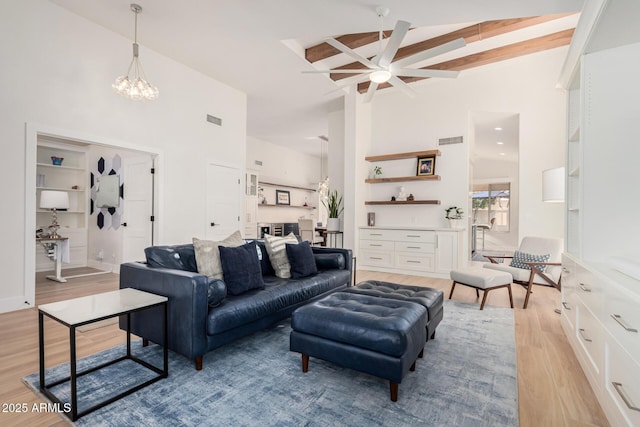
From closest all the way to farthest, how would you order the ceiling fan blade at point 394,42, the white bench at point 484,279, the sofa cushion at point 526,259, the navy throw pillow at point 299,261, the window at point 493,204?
the ceiling fan blade at point 394,42 → the navy throw pillow at point 299,261 → the white bench at point 484,279 → the sofa cushion at point 526,259 → the window at point 493,204

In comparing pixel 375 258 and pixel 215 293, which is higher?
pixel 215 293

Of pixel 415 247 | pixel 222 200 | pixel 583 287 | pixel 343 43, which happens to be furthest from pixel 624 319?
pixel 222 200

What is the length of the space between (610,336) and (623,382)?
0.80 ft

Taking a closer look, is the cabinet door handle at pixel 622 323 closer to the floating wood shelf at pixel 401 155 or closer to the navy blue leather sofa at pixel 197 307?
the navy blue leather sofa at pixel 197 307

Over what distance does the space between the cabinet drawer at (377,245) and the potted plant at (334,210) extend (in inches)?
24.8

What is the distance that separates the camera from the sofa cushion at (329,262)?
3607mm

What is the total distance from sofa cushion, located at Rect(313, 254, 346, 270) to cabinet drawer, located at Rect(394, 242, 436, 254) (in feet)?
7.99

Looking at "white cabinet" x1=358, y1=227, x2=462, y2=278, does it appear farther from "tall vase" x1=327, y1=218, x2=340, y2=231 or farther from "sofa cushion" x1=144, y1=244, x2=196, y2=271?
"sofa cushion" x1=144, y1=244, x2=196, y2=271

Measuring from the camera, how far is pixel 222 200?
5.77 m

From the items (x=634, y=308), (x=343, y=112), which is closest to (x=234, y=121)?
(x=343, y=112)

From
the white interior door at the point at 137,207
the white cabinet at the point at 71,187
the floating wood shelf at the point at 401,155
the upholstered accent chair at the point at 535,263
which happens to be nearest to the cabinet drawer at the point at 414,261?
the upholstered accent chair at the point at 535,263

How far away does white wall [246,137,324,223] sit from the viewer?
9.47 meters

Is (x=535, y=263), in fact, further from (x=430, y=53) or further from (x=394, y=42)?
(x=394, y=42)

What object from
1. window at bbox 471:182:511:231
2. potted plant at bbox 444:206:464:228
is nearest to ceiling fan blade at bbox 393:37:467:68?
potted plant at bbox 444:206:464:228
